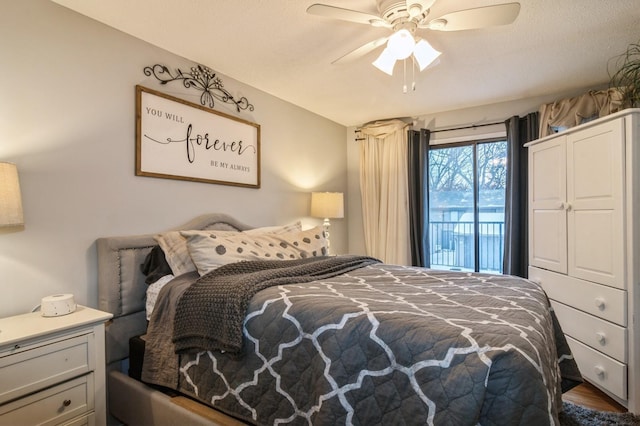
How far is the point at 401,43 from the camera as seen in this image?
1850 millimetres

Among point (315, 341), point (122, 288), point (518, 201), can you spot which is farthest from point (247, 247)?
point (518, 201)

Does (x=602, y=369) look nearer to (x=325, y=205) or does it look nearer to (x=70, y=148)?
(x=325, y=205)

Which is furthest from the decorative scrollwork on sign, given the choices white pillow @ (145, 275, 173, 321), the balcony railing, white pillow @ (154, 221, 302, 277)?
the balcony railing

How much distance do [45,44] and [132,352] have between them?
1711 millimetres

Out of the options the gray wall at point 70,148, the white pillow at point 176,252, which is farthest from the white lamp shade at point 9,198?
the white pillow at point 176,252

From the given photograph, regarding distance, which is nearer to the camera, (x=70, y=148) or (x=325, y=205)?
(x=70, y=148)

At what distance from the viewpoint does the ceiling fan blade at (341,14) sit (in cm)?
159

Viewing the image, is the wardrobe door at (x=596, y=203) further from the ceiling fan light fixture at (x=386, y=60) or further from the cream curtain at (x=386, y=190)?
the cream curtain at (x=386, y=190)

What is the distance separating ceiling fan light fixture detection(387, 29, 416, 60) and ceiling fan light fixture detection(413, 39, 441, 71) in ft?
0.26

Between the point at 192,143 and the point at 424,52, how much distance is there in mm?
1685

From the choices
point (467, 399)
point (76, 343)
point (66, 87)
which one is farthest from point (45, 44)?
point (467, 399)

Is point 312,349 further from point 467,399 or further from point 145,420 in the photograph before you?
point 145,420

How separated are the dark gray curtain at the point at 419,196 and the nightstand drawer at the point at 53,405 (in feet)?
10.6

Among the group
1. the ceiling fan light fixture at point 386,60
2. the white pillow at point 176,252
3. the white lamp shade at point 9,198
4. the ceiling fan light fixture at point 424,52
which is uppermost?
the ceiling fan light fixture at point 424,52
